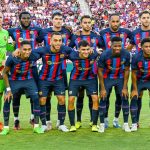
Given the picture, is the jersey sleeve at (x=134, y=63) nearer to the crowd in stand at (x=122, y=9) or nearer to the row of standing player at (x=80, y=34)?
the row of standing player at (x=80, y=34)

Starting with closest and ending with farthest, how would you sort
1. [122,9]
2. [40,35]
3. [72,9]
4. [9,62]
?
[9,62] < [40,35] < [72,9] < [122,9]

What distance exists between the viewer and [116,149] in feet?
22.8

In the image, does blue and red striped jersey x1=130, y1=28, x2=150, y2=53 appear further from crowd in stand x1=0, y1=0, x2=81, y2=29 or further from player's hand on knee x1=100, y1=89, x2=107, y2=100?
crowd in stand x1=0, y1=0, x2=81, y2=29

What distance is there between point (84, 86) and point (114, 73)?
0.59m

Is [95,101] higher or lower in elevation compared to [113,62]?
lower

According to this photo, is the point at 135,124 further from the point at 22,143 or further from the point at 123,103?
the point at 22,143

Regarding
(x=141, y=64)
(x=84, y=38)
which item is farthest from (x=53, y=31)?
(x=141, y=64)

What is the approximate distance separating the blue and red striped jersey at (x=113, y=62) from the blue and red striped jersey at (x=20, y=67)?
1167mm

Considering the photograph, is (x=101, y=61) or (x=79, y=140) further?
(x=101, y=61)

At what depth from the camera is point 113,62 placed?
8.40m

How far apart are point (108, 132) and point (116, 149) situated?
55.5 inches

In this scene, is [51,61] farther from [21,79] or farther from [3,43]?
[3,43]

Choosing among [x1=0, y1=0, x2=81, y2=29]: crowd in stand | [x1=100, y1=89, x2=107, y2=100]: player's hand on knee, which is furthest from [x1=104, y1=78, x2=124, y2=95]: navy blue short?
[x1=0, y1=0, x2=81, y2=29]: crowd in stand

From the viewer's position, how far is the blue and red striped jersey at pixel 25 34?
29.8 ft
